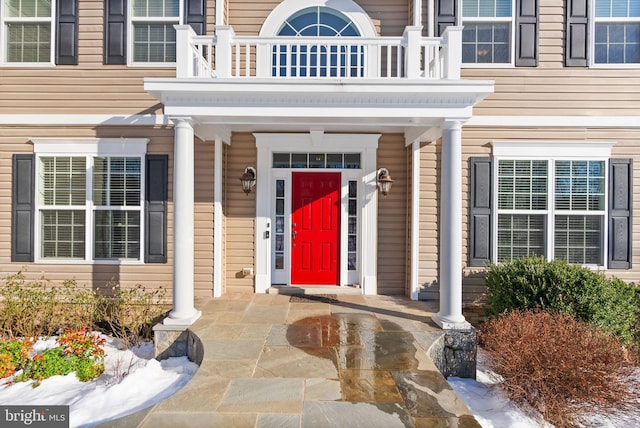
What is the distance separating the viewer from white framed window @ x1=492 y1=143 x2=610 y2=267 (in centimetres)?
590

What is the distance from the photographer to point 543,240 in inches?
235

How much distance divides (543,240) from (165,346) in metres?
5.92

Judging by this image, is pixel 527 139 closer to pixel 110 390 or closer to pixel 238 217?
pixel 238 217

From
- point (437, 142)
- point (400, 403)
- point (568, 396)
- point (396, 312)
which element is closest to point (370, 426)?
point (400, 403)

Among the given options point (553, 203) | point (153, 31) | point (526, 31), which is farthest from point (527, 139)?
point (153, 31)

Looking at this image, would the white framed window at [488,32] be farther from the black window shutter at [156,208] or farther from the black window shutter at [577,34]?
the black window shutter at [156,208]

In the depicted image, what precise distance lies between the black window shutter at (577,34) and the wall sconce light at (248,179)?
5480mm

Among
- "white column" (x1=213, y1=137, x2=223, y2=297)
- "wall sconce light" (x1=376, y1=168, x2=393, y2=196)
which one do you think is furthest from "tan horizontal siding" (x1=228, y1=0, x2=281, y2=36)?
"wall sconce light" (x1=376, y1=168, x2=393, y2=196)

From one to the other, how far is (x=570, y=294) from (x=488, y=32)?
426cm

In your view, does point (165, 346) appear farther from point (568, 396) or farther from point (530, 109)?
point (530, 109)

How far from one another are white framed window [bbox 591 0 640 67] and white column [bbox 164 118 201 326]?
21.4 ft

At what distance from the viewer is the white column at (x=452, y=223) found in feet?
15.1

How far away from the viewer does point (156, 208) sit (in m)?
5.98

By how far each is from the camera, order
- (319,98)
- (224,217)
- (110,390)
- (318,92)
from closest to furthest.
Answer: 1. (110,390)
2. (318,92)
3. (319,98)
4. (224,217)
